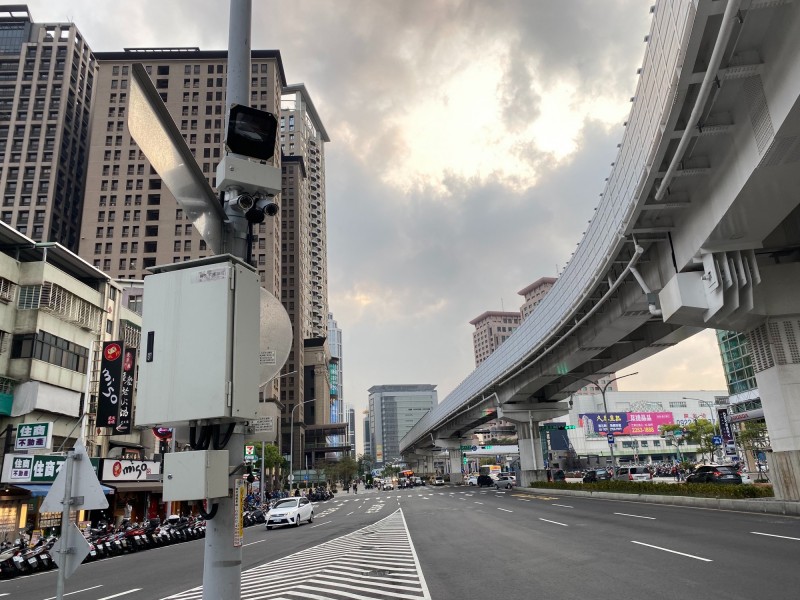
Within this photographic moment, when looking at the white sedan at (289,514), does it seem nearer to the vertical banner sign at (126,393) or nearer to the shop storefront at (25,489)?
the shop storefront at (25,489)

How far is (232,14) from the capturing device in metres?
4.23

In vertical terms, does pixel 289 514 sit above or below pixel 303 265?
below

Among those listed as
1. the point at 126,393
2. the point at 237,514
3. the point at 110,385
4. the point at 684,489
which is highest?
the point at 110,385

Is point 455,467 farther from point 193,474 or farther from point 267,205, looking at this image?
point 193,474

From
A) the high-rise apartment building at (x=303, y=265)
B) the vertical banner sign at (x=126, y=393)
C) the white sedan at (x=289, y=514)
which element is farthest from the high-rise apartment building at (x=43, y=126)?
the white sedan at (x=289, y=514)

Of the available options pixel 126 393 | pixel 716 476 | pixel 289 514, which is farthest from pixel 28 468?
pixel 716 476

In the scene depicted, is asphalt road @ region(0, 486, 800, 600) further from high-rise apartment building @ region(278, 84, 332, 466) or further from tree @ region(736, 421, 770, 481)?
high-rise apartment building @ region(278, 84, 332, 466)

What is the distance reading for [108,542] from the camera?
2131cm

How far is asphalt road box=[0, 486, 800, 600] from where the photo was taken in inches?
364

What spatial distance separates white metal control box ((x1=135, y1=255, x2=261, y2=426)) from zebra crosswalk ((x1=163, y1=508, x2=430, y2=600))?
736cm

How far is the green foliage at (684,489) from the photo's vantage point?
72.3ft

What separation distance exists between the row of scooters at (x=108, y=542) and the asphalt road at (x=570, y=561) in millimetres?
995

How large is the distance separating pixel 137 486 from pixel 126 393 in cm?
630

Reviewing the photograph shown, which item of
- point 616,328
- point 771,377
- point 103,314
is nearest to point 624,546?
point 771,377
